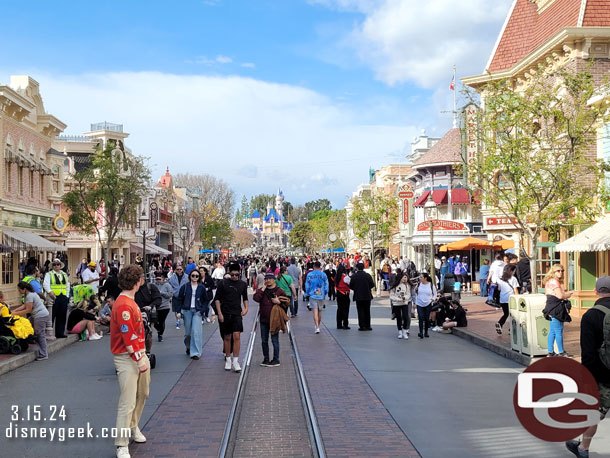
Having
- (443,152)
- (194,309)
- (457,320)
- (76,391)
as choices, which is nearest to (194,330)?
(194,309)

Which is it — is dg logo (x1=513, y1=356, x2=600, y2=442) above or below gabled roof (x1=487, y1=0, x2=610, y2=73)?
below

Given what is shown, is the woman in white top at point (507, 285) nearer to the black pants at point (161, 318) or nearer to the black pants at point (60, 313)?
the black pants at point (161, 318)

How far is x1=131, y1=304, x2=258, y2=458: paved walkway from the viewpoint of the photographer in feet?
22.7

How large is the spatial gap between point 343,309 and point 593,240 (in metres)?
6.55

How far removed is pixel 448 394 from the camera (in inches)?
383

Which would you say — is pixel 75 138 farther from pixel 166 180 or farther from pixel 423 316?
pixel 423 316

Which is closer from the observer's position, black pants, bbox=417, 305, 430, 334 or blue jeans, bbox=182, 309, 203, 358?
blue jeans, bbox=182, 309, 203, 358

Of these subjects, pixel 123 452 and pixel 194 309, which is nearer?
pixel 123 452

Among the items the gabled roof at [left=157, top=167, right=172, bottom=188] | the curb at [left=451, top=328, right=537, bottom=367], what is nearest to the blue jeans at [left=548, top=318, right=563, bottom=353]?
the curb at [left=451, top=328, right=537, bottom=367]

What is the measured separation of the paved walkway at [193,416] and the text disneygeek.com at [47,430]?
1.42ft

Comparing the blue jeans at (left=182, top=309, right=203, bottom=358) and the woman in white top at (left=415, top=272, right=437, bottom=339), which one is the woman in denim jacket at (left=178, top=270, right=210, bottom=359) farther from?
the woman in white top at (left=415, top=272, right=437, bottom=339)

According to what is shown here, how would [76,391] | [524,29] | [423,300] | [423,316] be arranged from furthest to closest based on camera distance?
[524,29] < [423,316] < [423,300] < [76,391]

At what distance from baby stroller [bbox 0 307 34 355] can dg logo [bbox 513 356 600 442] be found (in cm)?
933

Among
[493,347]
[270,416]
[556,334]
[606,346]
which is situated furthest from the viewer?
[493,347]
